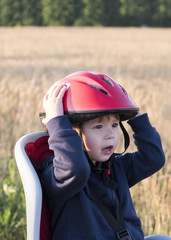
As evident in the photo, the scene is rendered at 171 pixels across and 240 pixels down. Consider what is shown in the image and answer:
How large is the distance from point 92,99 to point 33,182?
396 millimetres

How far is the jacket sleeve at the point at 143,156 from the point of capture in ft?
6.07

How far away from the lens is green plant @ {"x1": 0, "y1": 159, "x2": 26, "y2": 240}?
8.47ft

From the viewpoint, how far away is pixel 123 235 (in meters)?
1.64

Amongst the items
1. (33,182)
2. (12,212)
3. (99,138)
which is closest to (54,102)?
(99,138)

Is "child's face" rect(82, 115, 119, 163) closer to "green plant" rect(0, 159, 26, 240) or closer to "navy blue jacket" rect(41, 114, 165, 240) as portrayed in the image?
"navy blue jacket" rect(41, 114, 165, 240)

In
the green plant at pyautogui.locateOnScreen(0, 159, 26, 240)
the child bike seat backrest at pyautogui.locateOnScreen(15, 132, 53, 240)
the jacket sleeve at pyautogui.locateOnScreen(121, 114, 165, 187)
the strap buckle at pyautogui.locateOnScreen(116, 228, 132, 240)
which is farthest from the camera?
the green plant at pyautogui.locateOnScreen(0, 159, 26, 240)

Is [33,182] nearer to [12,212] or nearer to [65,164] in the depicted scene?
[65,164]

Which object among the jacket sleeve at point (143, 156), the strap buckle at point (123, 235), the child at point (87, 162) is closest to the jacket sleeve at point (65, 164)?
the child at point (87, 162)

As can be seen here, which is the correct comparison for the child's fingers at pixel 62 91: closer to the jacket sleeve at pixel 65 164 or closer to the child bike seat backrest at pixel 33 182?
the jacket sleeve at pixel 65 164

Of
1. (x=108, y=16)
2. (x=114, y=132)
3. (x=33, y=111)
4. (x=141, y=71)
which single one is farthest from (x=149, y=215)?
(x=108, y=16)

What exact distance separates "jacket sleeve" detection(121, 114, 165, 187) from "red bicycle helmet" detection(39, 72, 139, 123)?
0.43 ft

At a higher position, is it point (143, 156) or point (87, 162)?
point (87, 162)

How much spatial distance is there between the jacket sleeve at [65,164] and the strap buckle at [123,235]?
24 centimetres

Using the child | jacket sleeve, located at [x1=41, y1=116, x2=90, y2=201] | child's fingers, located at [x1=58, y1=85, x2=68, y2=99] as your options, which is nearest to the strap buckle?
the child
